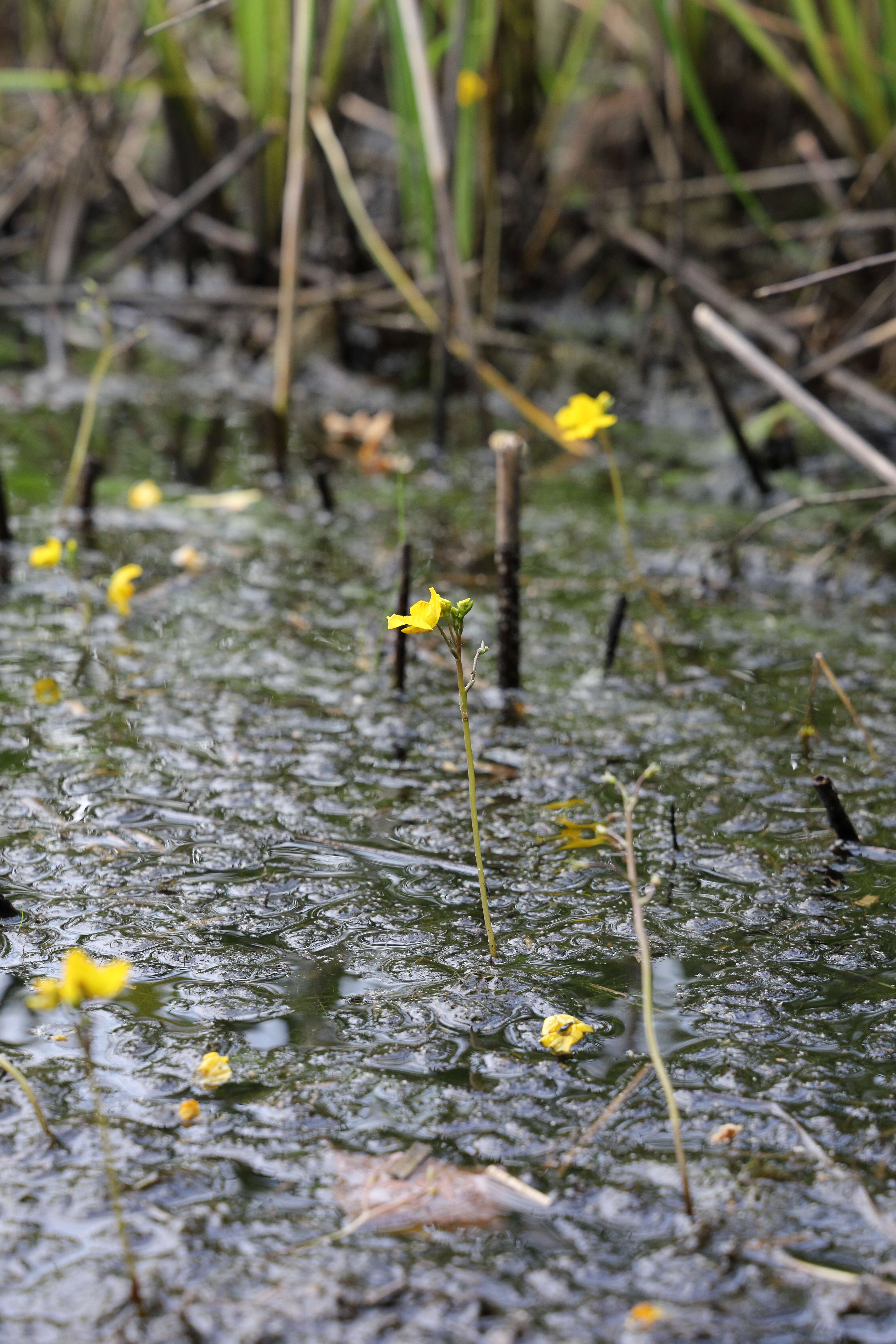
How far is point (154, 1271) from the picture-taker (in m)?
0.90

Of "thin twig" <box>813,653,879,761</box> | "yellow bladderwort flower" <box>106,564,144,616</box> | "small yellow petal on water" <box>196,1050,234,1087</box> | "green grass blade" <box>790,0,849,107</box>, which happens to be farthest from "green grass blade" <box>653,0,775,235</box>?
"small yellow petal on water" <box>196,1050,234,1087</box>

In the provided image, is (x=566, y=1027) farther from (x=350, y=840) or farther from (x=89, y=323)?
(x=89, y=323)

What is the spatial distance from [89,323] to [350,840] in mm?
3277

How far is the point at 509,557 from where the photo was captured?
178 centimetres

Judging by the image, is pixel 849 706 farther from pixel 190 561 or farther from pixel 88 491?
pixel 88 491

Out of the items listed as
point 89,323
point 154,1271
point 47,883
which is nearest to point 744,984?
point 154,1271

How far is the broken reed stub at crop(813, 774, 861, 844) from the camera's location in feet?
4.39

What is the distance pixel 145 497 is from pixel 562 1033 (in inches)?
66.4

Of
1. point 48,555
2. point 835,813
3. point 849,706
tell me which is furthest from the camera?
point 48,555

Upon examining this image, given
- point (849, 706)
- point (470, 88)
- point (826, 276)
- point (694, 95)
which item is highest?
point (470, 88)

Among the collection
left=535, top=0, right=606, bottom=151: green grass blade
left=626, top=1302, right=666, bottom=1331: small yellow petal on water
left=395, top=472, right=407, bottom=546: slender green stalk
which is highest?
left=535, top=0, right=606, bottom=151: green grass blade

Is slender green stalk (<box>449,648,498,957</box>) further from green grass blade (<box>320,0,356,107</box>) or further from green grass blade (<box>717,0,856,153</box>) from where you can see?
green grass blade (<box>320,0,356,107</box>)

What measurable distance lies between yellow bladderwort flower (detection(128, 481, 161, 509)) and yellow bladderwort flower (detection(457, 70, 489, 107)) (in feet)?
4.01

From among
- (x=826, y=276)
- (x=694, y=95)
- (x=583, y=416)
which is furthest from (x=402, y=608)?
(x=694, y=95)
